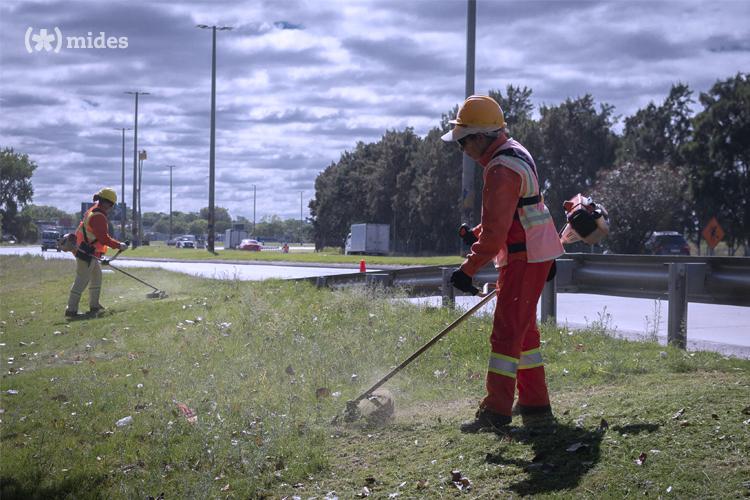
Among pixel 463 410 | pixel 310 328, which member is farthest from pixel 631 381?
pixel 310 328

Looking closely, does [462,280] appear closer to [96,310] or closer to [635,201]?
[96,310]

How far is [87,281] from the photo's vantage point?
1538 centimetres

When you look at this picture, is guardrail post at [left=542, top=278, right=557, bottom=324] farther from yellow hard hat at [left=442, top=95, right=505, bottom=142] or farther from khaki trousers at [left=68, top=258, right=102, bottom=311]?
khaki trousers at [left=68, top=258, right=102, bottom=311]

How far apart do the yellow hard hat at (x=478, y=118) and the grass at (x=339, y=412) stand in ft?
6.35

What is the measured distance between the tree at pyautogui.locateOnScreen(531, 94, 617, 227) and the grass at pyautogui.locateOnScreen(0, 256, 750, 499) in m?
46.1

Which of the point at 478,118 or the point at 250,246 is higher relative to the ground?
the point at 478,118

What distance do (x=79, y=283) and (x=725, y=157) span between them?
44.7m

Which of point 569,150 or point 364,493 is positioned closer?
point 364,493

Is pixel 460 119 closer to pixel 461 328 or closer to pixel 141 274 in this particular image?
pixel 461 328

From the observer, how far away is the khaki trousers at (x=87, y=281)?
15.1 meters

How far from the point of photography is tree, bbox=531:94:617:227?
5653 centimetres

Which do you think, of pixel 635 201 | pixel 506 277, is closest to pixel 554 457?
pixel 506 277

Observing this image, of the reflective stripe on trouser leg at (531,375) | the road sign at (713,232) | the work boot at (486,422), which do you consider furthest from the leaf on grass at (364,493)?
the road sign at (713,232)

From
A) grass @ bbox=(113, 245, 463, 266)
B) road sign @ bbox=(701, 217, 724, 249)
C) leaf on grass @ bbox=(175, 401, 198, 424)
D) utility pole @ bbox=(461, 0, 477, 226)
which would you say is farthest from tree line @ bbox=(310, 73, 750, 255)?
leaf on grass @ bbox=(175, 401, 198, 424)
